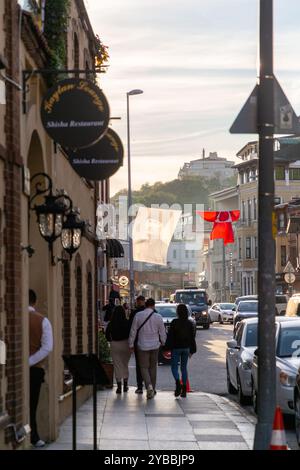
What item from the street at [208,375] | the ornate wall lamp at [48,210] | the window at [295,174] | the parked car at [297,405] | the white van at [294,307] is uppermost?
the window at [295,174]

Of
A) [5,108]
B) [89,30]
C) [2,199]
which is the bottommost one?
[2,199]

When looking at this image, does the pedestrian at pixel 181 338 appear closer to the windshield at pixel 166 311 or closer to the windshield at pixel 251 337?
the windshield at pixel 251 337

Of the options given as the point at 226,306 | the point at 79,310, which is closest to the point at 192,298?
the point at 226,306

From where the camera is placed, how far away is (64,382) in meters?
18.2

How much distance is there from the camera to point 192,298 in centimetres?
6638

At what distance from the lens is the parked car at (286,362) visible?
17125 millimetres

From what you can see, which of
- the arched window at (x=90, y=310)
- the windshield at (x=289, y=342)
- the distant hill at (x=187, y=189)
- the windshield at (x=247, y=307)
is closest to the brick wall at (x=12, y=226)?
the windshield at (x=289, y=342)

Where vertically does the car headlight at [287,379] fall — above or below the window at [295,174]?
below

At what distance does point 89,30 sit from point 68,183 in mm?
5508

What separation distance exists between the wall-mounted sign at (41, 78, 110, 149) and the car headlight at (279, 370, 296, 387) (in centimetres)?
588

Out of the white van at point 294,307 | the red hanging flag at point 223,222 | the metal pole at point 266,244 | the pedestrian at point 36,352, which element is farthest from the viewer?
the red hanging flag at point 223,222

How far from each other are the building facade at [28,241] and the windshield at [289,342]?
10.9 ft
